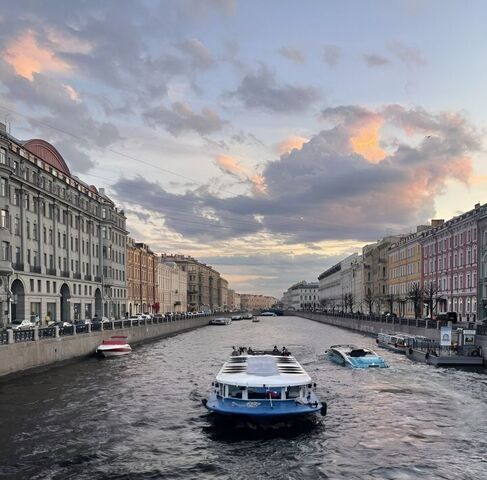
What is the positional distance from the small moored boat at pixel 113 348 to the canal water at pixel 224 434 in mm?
14710

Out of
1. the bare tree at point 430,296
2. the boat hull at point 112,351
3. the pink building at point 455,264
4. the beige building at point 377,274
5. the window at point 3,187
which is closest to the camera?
the boat hull at point 112,351

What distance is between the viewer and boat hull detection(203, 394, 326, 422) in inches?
891

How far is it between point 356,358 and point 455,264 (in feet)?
130

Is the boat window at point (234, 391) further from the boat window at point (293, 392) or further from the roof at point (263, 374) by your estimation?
the boat window at point (293, 392)

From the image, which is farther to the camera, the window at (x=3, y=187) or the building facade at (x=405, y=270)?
the building facade at (x=405, y=270)

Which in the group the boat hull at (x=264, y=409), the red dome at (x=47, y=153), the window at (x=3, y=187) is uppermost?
the red dome at (x=47, y=153)

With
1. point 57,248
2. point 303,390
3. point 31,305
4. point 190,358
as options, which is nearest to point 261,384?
point 303,390

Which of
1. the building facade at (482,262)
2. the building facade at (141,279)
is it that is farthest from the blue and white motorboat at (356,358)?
the building facade at (141,279)

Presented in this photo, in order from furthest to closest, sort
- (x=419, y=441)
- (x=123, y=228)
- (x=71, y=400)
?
(x=123, y=228), (x=71, y=400), (x=419, y=441)

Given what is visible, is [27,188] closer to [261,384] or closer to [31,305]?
[31,305]

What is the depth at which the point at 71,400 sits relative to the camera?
98.4 ft

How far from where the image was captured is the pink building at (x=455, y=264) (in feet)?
233

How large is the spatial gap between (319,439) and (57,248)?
61984 millimetres

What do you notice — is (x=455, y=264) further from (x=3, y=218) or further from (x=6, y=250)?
(x=3, y=218)
